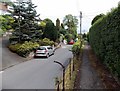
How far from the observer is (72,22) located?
287 feet

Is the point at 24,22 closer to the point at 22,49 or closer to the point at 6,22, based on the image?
the point at 6,22

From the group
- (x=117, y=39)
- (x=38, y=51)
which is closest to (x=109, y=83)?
(x=117, y=39)

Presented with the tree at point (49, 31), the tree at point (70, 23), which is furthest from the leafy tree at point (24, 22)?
the tree at point (70, 23)

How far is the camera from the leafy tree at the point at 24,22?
28.4 m

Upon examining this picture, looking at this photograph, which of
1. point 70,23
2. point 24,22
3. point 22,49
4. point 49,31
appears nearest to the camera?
point 22,49

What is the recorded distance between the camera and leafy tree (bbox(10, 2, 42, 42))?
93.3ft

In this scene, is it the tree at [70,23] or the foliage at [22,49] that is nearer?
the foliage at [22,49]

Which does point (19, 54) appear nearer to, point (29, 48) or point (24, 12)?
point (29, 48)

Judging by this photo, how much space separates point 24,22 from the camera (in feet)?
95.8

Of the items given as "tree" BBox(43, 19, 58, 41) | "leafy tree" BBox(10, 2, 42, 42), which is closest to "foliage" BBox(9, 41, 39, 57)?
"leafy tree" BBox(10, 2, 42, 42)

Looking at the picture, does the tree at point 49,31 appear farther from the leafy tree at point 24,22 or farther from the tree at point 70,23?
the tree at point 70,23

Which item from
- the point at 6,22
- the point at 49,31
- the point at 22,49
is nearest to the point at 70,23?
the point at 49,31

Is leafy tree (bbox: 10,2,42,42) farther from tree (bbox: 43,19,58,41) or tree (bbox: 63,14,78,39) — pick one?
tree (bbox: 63,14,78,39)

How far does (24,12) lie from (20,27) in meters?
2.22
